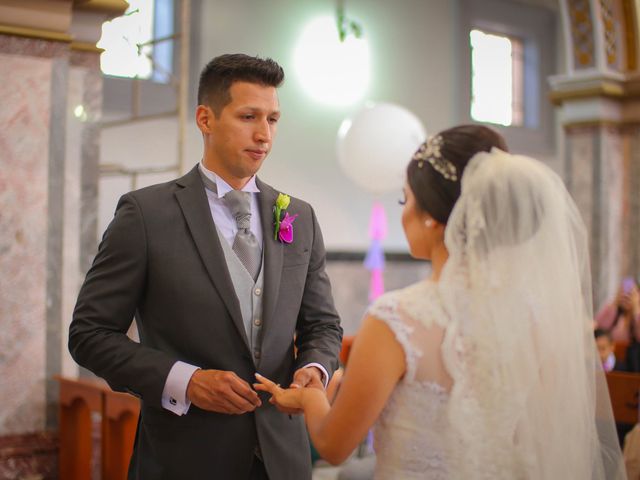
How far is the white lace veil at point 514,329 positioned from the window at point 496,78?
7869 millimetres

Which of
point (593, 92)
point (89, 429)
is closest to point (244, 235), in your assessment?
point (89, 429)

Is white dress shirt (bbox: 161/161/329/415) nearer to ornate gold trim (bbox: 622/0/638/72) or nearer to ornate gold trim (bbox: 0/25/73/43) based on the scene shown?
ornate gold trim (bbox: 0/25/73/43)

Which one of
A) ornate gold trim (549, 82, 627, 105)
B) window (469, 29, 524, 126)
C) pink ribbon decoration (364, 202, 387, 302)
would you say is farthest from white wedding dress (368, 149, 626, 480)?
window (469, 29, 524, 126)

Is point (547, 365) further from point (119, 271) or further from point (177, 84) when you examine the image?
point (177, 84)

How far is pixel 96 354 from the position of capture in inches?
85.8

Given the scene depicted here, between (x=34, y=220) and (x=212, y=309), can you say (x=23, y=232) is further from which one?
(x=212, y=309)

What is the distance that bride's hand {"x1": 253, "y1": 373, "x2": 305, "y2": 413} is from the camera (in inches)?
84.2

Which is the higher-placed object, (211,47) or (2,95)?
(211,47)

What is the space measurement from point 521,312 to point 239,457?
31.6 inches

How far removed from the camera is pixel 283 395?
7.07ft

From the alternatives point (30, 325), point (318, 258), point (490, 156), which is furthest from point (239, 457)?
point (30, 325)

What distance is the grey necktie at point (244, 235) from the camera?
92.7 inches

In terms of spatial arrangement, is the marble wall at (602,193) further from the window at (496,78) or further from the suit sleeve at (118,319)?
the suit sleeve at (118,319)

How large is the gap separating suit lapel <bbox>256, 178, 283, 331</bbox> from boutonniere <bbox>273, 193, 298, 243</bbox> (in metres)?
0.01
